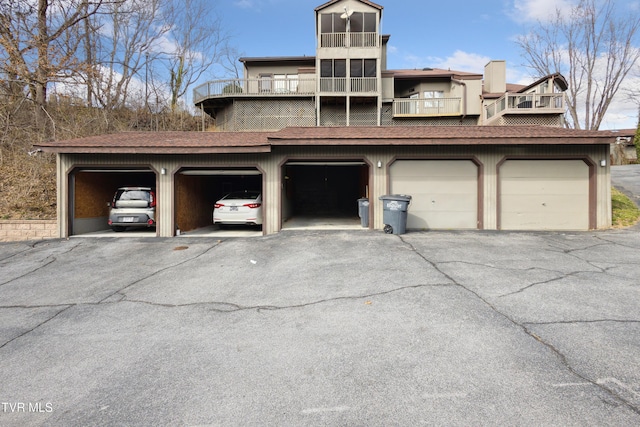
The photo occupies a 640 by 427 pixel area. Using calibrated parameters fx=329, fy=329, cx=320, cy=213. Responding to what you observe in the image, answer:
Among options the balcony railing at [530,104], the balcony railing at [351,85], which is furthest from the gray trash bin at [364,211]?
the balcony railing at [351,85]

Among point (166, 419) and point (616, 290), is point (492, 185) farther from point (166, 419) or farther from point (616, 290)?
point (166, 419)

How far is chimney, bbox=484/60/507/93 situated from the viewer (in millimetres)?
24547

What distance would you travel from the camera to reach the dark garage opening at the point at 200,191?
35.4 ft

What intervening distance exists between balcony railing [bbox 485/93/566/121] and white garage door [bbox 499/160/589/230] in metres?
9.94

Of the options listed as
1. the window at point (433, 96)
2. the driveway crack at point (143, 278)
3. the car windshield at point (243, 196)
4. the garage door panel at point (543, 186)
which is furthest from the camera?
the window at point (433, 96)

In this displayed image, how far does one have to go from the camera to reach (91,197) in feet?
37.1

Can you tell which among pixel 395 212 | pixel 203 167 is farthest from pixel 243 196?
pixel 395 212

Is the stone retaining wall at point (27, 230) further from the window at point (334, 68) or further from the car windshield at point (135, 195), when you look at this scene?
the window at point (334, 68)

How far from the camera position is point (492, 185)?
10.3 meters

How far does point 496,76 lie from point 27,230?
93.8 feet

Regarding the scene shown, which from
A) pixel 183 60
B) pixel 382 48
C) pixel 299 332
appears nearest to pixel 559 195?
pixel 299 332

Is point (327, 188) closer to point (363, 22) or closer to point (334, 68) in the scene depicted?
point (334, 68)

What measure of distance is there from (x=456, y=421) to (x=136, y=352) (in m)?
3.16

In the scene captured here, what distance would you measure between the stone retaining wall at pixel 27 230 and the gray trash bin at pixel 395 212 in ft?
33.3
